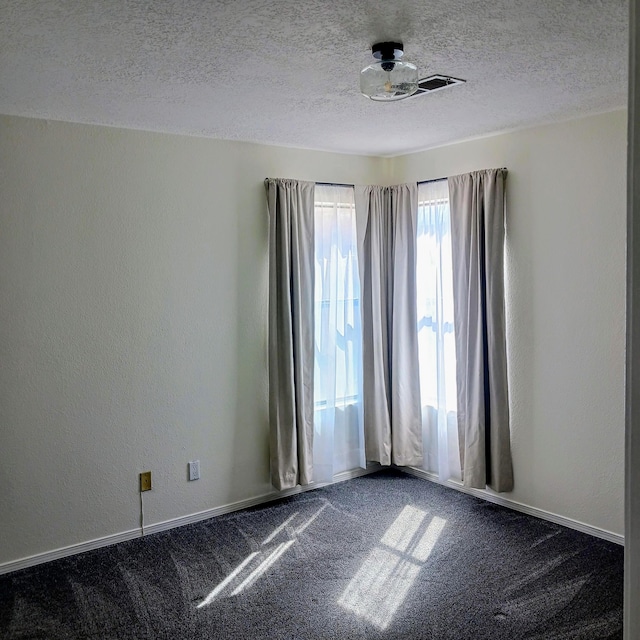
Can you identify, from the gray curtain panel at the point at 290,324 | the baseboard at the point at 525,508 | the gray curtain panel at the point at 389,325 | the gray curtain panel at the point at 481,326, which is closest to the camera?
the baseboard at the point at 525,508

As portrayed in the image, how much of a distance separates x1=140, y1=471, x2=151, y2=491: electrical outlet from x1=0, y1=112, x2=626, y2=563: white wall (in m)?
0.05

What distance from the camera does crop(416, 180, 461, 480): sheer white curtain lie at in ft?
14.4

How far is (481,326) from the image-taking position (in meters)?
4.00

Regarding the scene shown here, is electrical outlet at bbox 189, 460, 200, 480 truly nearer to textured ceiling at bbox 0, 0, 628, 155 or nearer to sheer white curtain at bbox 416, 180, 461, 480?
sheer white curtain at bbox 416, 180, 461, 480

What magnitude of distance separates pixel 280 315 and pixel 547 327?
1.64 m

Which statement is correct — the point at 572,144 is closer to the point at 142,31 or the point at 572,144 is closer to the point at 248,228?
the point at 248,228

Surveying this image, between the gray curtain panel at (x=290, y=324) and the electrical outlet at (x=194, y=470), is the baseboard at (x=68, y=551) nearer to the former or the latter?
the electrical outlet at (x=194, y=470)

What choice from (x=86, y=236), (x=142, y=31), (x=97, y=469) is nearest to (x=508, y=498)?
(x=97, y=469)

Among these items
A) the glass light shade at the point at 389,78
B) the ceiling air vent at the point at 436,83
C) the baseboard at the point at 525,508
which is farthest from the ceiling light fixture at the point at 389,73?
the baseboard at the point at 525,508

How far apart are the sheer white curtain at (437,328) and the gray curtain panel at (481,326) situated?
0.53 feet

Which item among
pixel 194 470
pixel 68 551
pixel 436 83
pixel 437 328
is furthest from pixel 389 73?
pixel 68 551

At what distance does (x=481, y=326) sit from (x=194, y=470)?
6.53ft

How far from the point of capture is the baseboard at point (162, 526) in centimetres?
339

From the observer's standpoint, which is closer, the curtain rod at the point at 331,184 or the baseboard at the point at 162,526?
the baseboard at the point at 162,526
